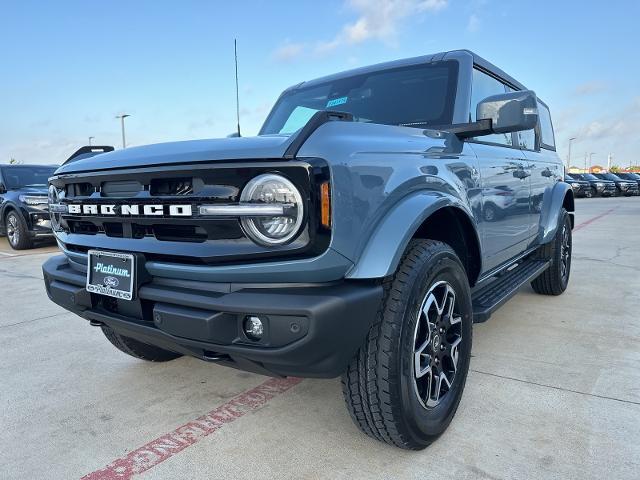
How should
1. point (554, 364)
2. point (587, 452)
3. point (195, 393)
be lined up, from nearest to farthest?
1. point (587, 452)
2. point (195, 393)
3. point (554, 364)

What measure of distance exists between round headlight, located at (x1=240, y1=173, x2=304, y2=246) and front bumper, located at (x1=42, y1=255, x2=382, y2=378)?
0.17 m

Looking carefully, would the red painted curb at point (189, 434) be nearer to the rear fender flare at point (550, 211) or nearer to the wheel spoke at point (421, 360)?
the wheel spoke at point (421, 360)

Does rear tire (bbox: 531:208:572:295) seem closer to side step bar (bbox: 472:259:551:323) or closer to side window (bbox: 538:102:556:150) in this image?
side step bar (bbox: 472:259:551:323)

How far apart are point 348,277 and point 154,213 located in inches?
31.1

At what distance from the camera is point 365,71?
3.18 metres

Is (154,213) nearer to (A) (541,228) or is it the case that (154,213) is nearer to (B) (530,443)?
(B) (530,443)

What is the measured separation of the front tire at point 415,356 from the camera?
1839 millimetres

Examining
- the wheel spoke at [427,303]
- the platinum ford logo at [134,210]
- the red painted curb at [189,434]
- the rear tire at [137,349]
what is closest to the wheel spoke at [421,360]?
the wheel spoke at [427,303]

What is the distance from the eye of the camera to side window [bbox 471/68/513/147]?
294cm

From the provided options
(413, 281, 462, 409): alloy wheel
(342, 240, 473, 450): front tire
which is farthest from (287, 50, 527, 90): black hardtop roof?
(413, 281, 462, 409): alloy wheel

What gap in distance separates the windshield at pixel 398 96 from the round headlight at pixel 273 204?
42.8 inches

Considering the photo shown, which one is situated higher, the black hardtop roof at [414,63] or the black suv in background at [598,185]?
the black hardtop roof at [414,63]

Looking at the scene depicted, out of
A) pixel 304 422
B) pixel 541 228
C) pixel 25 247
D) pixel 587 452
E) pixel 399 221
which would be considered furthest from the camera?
pixel 25 247

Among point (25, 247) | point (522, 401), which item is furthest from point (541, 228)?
point (25, 247)
